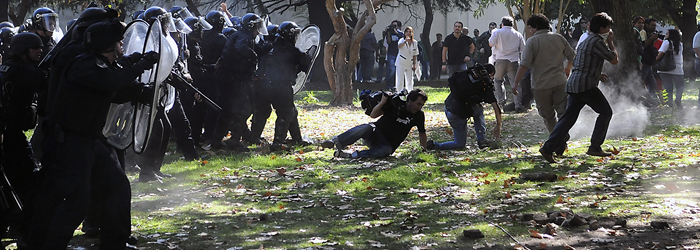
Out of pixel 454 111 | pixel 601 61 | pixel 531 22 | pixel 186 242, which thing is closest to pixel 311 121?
pixel 454 111

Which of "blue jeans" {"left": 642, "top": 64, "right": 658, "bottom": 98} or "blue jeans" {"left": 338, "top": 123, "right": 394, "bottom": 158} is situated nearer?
"blue jeans" {"left": 338, "top": 123, "right": 394, "bottom": 158}

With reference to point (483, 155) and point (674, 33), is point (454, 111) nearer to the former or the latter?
point (483, 155)

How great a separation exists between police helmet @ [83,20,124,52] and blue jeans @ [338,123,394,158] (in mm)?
5075

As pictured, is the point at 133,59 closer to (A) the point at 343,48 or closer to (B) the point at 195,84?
(B) the point at 195,84

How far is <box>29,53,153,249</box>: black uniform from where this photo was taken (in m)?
4.90

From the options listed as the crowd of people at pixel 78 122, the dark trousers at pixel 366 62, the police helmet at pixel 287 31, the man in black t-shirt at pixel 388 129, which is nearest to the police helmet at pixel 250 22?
the police helmet at pixel 287 31

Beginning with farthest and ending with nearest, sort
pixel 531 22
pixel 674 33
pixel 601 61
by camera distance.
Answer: pixel 674 33 → pixel 531 22 → pixel 601 61

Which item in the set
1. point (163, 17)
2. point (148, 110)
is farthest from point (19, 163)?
point (163, 17)

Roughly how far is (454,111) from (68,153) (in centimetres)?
640

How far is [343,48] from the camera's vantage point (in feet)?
59.2

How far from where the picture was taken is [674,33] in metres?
16.6

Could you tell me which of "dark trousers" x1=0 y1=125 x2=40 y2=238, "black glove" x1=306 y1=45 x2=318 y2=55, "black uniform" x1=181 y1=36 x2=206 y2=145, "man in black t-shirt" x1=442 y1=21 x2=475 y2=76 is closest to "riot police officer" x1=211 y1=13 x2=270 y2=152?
"black uniform" x1=181 y1=36 x2=206 y2=145

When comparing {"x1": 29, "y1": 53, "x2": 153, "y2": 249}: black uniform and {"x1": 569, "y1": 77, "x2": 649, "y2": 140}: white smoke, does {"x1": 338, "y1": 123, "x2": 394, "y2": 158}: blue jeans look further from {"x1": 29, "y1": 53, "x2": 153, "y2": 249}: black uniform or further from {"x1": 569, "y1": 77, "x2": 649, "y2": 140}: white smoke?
{"x1": 29, "y1": 53, "x2": 153, "y2": 249}: black uniform

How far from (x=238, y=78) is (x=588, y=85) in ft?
15.3
